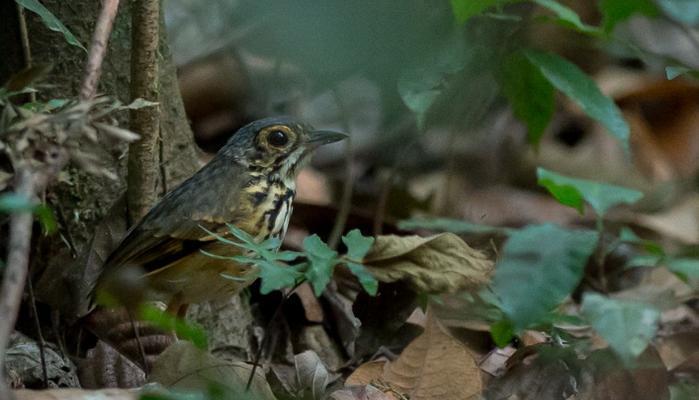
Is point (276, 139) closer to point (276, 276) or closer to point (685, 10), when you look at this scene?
point (276, 276)

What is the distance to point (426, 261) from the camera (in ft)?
14.1

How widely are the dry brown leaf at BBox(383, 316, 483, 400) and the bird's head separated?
3.93ft

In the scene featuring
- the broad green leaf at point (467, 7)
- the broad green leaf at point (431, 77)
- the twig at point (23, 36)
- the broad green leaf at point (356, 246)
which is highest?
the twig at point (23, 36)

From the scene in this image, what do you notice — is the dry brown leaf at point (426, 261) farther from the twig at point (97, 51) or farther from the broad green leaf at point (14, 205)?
the broad green leaf at point (14, 205)

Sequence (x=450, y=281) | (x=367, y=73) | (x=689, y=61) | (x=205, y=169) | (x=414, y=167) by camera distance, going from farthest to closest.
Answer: (x=689, y=61) → (x=414, y=167) → (x=205, y=169) → (x=450, y=281) → (x=367, y=73)

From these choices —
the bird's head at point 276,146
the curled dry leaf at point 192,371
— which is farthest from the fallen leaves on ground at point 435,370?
the bird's head at point 276,146

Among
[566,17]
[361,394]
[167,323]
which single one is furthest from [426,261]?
[167,323]

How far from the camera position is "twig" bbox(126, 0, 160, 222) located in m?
4.50

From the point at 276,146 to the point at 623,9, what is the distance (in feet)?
5.57

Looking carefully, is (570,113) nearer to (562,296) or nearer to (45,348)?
(45,348)

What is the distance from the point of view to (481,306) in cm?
433

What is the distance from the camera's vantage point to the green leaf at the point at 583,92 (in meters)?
4.41

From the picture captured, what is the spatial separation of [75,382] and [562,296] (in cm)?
207

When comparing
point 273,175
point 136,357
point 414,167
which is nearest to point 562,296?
point 136,357
